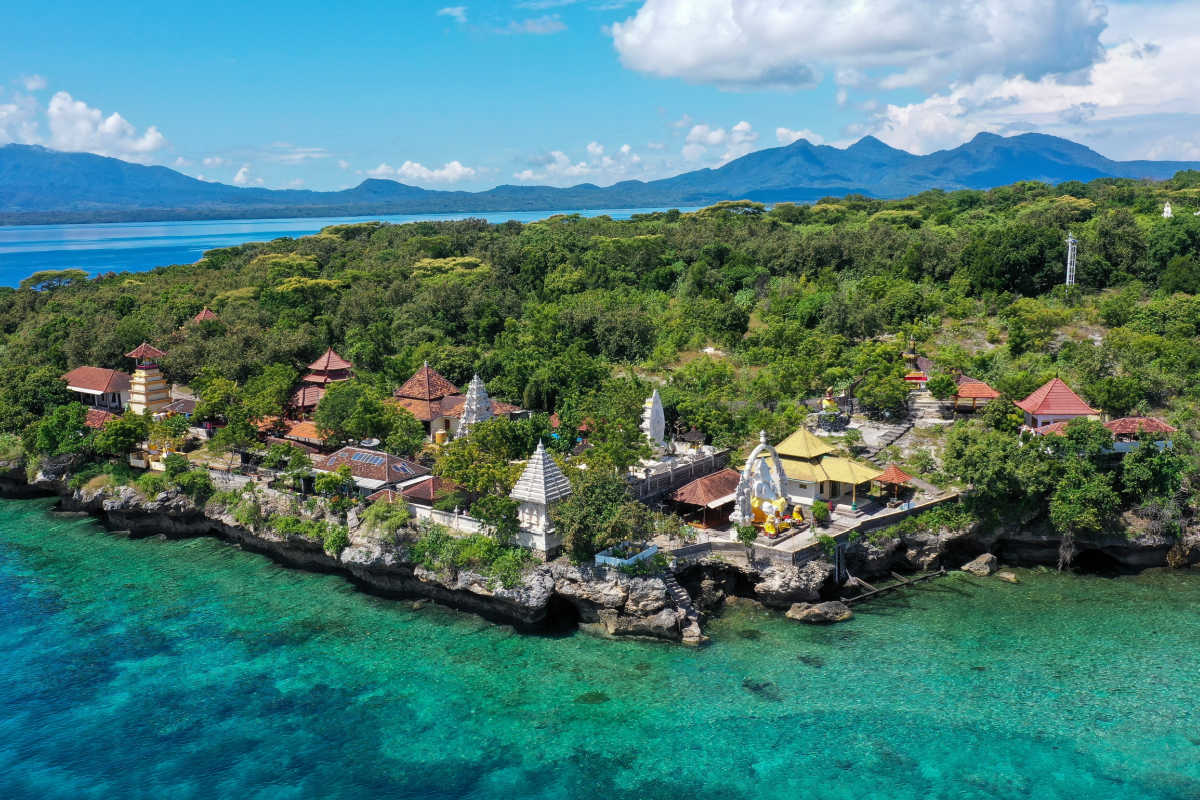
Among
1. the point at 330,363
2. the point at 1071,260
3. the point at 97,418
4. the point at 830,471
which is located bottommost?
the point at 830,471

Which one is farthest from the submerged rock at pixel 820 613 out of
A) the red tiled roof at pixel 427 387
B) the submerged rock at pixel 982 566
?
the red tiled roof at pixel 427 387

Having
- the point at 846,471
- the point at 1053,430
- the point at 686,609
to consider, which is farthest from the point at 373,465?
the point at 1053,430

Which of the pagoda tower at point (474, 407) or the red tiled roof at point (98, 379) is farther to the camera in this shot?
the red tiled roof at point (98, 379)

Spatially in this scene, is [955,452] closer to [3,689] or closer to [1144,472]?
[1144,472]

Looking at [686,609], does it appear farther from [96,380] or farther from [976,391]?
[96,380]

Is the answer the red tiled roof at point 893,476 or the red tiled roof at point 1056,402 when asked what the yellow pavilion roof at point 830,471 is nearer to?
the red tiled roof at point 893,476
